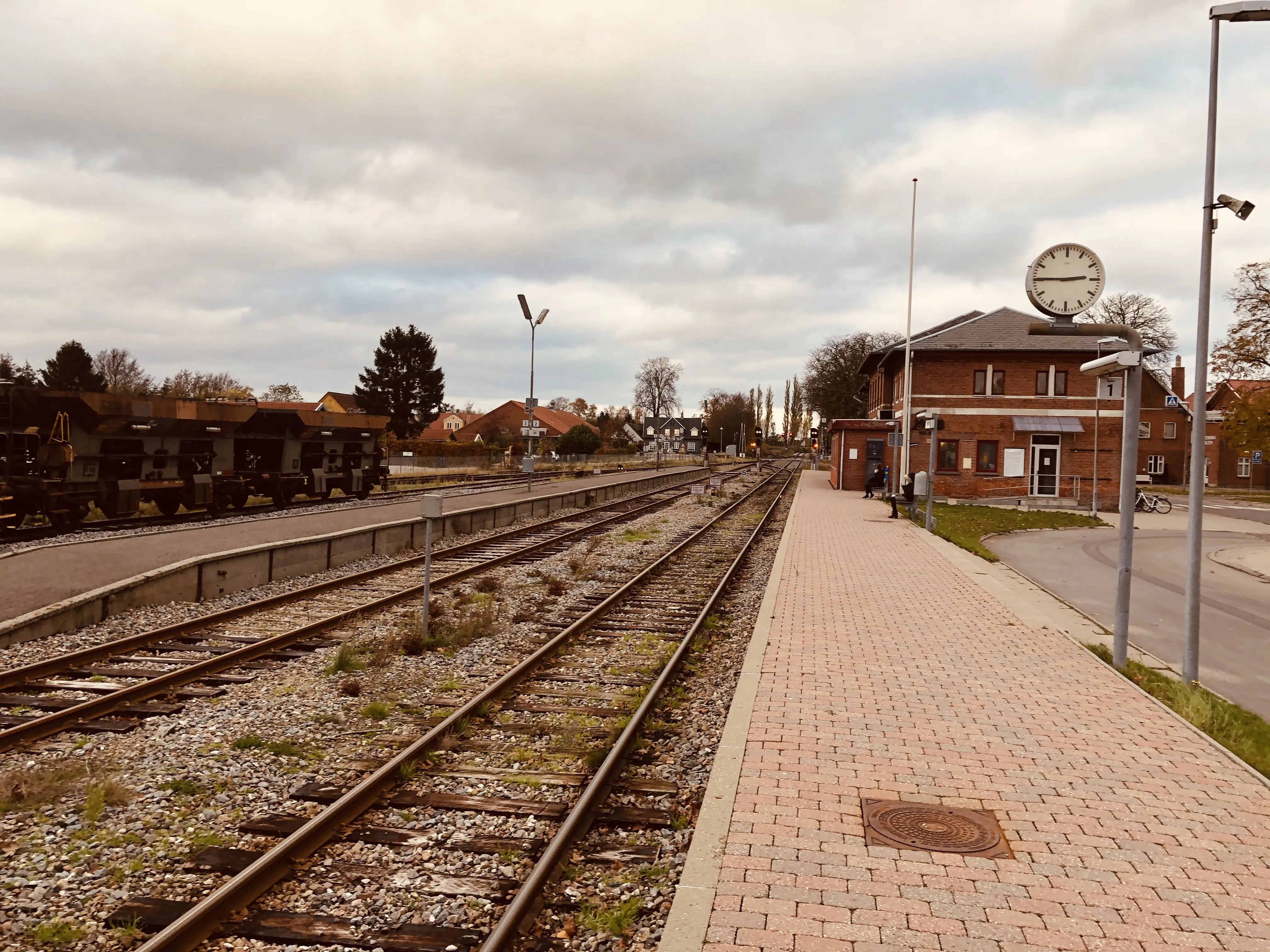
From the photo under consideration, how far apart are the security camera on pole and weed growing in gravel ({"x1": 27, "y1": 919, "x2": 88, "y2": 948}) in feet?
26.5

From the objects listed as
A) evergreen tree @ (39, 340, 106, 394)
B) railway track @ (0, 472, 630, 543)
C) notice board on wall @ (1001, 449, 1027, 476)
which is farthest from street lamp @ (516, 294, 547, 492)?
evergreen tree @ (39, 340, 106, 394)

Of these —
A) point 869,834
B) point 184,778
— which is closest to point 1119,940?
point 869,834

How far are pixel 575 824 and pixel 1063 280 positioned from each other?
6724 mm

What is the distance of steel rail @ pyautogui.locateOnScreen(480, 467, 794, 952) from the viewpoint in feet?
12.1

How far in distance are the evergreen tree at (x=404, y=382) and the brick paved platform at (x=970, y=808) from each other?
68.0 metres

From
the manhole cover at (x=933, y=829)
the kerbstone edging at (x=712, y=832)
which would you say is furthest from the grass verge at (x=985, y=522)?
the manhole cover at (x=933, y=829)

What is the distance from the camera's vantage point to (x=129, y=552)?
12328mm

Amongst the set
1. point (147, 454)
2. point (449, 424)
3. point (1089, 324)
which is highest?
point (449, 424)

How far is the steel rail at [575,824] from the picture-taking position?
12.1 ft

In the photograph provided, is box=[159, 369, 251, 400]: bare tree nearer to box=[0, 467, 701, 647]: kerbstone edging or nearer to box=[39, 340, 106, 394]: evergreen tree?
box=[39, 340, 106, 394]: evergreen tree

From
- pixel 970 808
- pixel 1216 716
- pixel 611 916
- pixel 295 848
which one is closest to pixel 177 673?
pixel 295 848

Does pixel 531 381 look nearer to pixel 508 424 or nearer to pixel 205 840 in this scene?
pixel 205 840

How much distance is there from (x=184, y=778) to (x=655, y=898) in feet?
10.2

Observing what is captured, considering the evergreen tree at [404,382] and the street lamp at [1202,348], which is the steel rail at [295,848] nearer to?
the street lamp at [1202,348]
